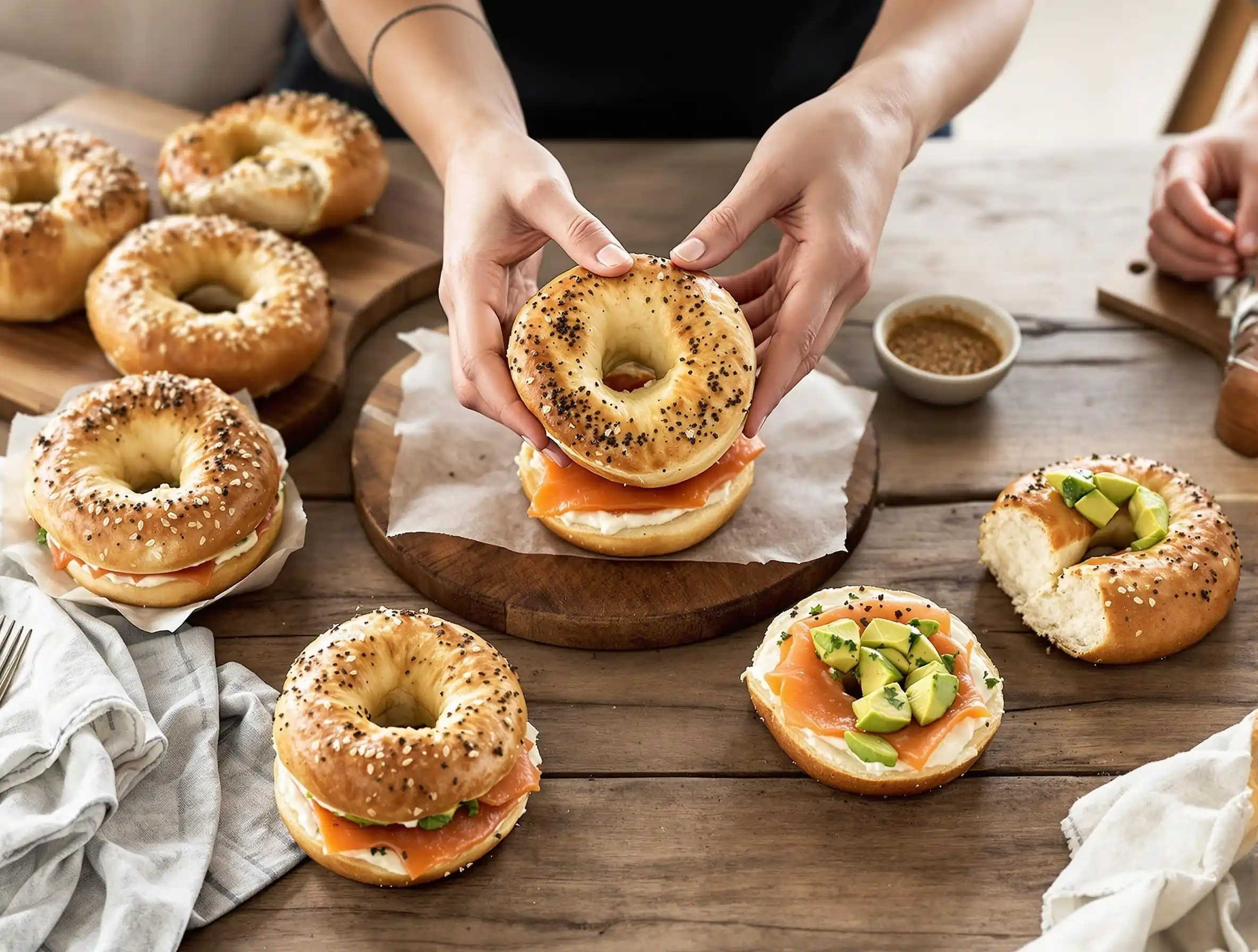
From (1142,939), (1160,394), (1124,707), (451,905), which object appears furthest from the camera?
(1160,394)

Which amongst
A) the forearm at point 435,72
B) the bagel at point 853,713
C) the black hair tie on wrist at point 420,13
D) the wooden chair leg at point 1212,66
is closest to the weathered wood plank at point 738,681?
the bagel at point 853,713

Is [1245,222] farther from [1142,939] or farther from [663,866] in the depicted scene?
[663,866]

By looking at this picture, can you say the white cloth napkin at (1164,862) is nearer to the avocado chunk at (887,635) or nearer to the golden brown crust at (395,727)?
the avocado chunk at (887,635)

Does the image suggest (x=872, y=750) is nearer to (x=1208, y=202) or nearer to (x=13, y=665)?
(x=13, y=665)

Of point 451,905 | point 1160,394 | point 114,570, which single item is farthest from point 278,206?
point 1160,394

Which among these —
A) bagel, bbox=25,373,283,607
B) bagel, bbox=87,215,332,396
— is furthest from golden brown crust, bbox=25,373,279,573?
bagel, bbox=87,215,332,396

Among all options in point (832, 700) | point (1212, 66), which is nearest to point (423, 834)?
point (832, 700)
